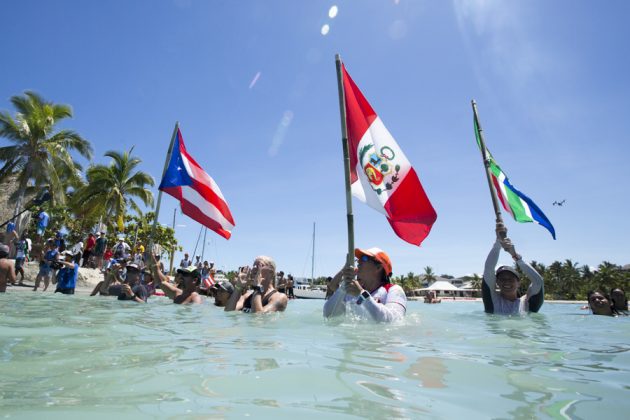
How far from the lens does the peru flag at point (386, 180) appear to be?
5.45m

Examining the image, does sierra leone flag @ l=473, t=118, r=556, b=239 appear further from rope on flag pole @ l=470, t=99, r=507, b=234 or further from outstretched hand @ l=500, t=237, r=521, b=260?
outstretched hand @ l=500, t=237, r=521, b=260

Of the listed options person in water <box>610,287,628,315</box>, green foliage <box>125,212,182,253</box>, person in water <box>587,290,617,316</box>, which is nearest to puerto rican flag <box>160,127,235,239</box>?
person in water <box>587,290,617,316</box>

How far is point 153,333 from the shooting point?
414 centimetres

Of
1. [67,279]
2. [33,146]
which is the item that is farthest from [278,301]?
[33,146]

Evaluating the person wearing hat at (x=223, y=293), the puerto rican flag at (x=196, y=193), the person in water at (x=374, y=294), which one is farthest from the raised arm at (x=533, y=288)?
the person wearing hat at (x=223, y=293)

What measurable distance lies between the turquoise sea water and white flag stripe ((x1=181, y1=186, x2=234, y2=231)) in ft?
13.6

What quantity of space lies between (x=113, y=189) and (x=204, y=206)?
28.4 metres

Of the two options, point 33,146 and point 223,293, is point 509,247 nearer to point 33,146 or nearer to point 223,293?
point 223,293

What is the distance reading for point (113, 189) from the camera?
32.5 m

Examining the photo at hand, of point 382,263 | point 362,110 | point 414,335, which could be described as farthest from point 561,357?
point 362,110

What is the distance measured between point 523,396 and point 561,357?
1.69 meters

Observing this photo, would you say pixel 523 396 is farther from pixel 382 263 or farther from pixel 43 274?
pixel 43 274

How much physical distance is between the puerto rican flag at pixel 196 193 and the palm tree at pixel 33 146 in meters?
21.5

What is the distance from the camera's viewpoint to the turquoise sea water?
1787 mm
